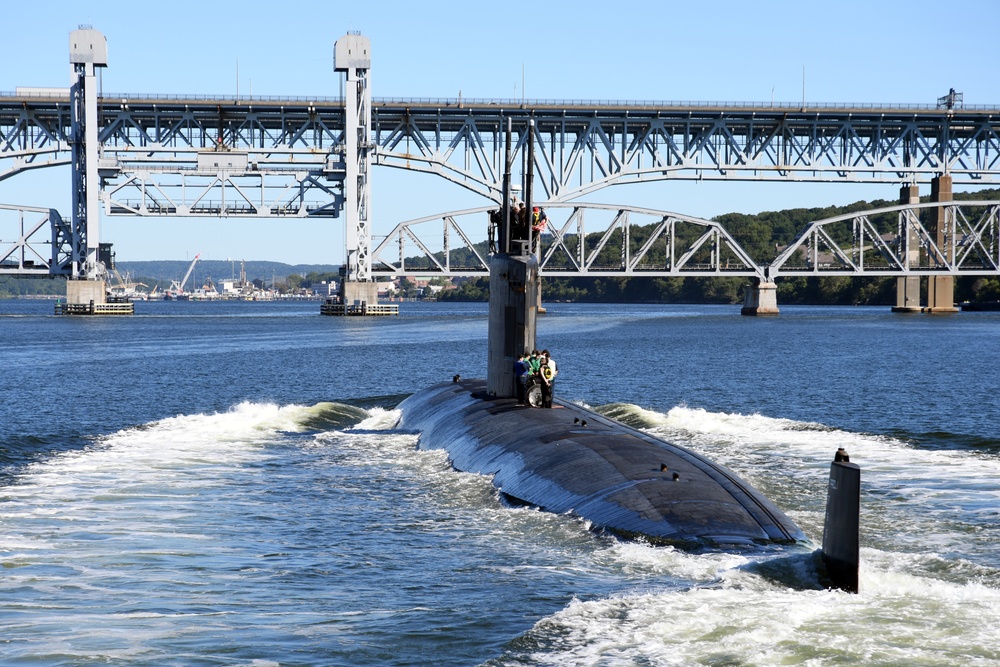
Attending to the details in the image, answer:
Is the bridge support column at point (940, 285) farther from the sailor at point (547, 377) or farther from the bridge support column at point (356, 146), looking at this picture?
the sailor at point (547, 377)

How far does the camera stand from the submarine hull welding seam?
44.7 ft

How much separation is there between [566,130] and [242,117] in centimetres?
3010

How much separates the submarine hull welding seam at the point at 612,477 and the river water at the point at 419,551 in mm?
403

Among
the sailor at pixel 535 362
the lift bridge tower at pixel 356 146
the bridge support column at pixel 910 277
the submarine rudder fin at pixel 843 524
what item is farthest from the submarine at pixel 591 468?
the bridge support column at pixel 910 277

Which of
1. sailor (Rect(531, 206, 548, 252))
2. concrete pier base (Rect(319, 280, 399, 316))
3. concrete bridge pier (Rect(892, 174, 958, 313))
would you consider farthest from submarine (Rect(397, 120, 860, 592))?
concrete bridge pier (Rect(892, 174, 958, 313))

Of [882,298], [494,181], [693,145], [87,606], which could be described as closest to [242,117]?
[494,181]

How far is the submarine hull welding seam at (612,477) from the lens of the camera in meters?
13.6

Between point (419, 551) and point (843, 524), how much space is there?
18.7 feet

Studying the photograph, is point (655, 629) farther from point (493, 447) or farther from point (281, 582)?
point (493, 447)

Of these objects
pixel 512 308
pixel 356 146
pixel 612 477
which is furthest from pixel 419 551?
pixel 356 146

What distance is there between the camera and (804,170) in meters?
106

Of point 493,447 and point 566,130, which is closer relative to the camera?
point 493,447

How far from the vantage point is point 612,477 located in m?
15.6

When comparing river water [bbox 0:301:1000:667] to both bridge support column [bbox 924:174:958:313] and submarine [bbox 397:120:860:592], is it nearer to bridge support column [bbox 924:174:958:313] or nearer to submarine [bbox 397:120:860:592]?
submarine [bbox 397:120:860:592]
